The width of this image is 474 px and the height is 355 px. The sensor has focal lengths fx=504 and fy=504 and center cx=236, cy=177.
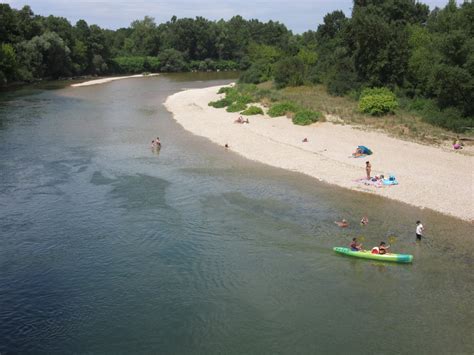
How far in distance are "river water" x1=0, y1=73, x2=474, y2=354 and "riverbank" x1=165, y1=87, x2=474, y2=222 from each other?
5.89 feet

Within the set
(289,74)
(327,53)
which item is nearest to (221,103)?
(289,74)

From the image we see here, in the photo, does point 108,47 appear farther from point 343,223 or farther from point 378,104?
point 343,223

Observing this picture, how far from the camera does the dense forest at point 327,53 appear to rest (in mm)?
51688

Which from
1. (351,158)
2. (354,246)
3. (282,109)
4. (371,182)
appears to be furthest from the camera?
(282,109)

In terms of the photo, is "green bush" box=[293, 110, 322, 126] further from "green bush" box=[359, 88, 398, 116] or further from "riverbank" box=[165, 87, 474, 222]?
"green bush" box=[359, 88, 398, 116]

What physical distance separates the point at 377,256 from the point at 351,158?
59.3ft

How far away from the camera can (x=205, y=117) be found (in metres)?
65.6

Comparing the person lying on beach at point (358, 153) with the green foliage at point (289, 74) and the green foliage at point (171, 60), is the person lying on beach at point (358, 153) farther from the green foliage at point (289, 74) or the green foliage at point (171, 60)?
the green foliage at point (171, 60)

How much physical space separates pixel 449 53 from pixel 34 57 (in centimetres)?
9280

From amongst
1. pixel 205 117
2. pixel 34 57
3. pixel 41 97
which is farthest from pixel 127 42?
pixel 205 117

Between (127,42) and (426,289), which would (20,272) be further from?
(127,42)

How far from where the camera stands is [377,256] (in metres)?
25.5

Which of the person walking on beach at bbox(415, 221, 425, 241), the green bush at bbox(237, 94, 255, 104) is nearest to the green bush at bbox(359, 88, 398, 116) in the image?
the green bush at bbox(237, 94, 255, 104)

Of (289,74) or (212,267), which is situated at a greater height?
(289,74)
